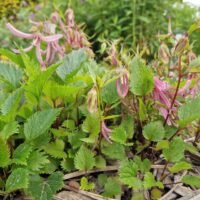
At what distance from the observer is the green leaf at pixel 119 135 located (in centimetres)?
71

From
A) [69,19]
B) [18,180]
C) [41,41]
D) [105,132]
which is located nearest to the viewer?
[18,180]

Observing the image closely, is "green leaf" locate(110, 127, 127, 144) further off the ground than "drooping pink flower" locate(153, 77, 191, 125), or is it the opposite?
"drooping pink flower" locate(153, 77, 191, 125)

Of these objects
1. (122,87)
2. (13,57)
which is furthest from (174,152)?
(13,57)

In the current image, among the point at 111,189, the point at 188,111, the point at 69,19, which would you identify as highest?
the point at 69,19

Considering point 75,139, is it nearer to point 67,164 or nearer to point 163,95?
point 67,164

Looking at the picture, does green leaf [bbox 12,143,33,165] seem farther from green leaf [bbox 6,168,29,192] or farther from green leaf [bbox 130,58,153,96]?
green leaf [bbox 130,58,153,96]

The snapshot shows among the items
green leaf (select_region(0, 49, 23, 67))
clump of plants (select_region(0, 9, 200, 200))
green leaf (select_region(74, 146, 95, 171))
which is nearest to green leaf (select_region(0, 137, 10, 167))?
clump of plants (select_region(0, 9, 200, 200))

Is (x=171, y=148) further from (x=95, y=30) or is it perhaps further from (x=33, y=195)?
(x=95, y=30)

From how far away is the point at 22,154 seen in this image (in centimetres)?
68

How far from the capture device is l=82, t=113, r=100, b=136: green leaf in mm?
731

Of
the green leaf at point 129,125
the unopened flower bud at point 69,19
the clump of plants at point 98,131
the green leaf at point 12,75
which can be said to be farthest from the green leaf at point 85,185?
the unopened flower bud at point 69,19

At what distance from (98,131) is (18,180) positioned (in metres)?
0.14

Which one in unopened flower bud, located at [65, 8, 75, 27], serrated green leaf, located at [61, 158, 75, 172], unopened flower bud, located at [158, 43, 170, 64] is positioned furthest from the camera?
unopened flower bud, located at [65, 8, 75, 27]

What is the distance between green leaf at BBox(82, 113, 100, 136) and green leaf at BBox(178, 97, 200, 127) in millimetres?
123
